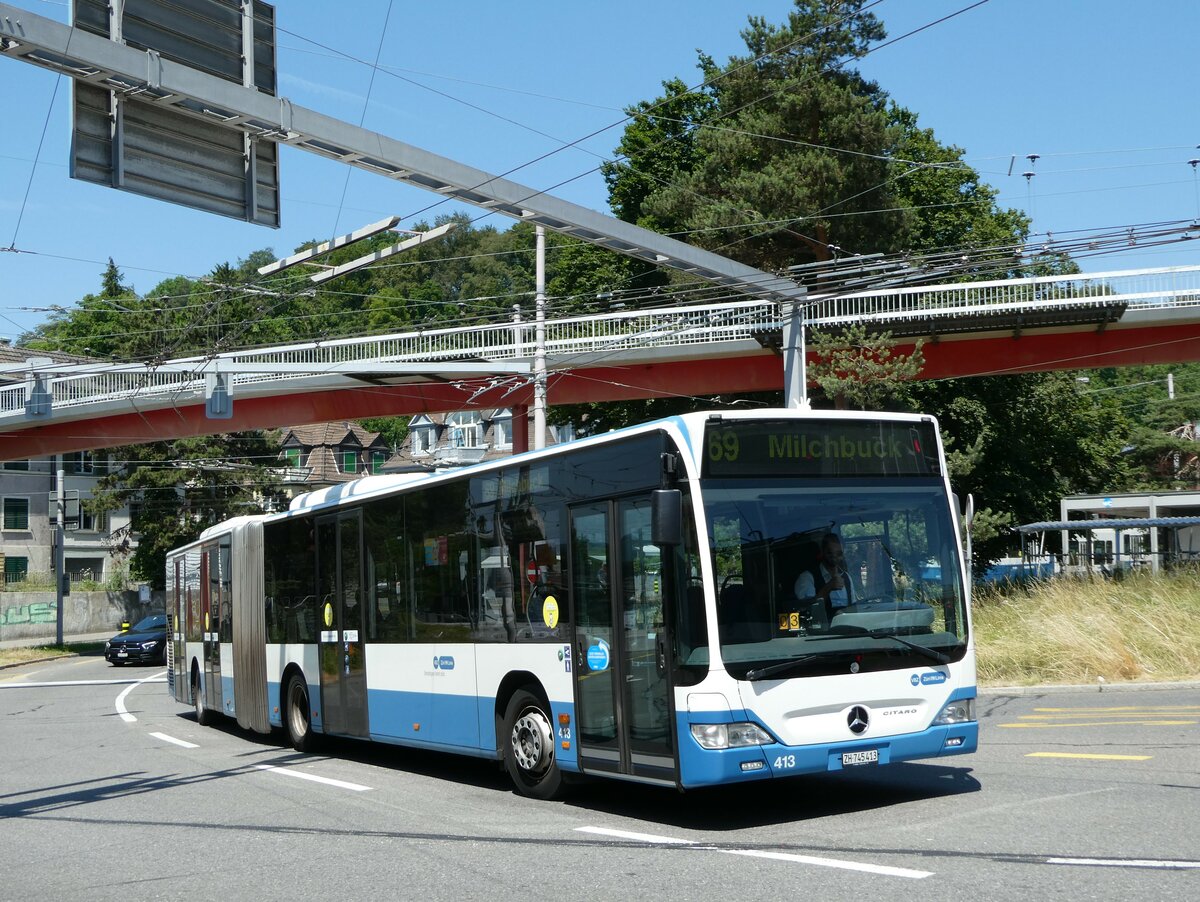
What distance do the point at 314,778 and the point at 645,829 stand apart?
5363mm

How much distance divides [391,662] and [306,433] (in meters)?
86.4

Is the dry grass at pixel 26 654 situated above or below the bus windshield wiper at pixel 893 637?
below

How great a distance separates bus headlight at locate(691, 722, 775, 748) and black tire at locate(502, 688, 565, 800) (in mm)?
2106

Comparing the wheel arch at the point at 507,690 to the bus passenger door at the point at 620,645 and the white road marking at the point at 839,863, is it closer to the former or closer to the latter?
the bus passenger door at the point at 620,645

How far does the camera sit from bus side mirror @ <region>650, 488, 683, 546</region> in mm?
8445

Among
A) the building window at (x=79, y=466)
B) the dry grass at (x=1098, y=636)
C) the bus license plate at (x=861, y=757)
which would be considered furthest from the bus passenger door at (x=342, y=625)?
the building window at (x=79, y=466)

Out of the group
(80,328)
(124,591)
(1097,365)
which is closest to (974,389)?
(1097,365)

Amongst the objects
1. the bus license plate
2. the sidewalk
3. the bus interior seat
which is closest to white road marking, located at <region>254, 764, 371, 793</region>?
the bus interior seat

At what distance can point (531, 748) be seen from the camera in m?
10.7

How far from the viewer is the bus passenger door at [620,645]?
29.6ft

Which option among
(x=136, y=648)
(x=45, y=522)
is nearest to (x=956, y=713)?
(x=136, y=648)

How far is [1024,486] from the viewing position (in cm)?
4450

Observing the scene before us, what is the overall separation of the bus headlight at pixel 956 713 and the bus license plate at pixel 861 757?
1.95 ft

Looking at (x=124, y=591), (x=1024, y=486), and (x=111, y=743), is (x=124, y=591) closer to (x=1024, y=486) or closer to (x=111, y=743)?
(x=1024, y=486)
